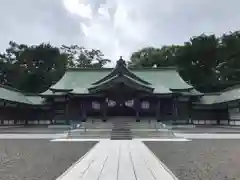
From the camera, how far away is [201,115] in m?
35.5

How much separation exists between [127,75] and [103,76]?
22.2 ft

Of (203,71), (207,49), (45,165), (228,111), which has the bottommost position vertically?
(45,165)

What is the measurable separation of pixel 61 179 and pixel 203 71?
4489 centimetres

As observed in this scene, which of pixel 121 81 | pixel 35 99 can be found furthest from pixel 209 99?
pixel 35 99

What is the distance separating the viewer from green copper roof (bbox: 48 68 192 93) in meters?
35.0

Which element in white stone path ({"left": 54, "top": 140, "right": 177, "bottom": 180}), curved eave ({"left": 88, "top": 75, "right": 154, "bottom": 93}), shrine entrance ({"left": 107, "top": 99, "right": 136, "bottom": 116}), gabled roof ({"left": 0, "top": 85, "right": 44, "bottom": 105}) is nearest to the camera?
white stone path ({"left": 54, "top": 140, "right": 177, "bottom": 180})

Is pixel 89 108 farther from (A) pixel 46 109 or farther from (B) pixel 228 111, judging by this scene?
→ (B) pixel 228 111

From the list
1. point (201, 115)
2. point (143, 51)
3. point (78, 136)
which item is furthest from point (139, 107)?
point (143, 51)

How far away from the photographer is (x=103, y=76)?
38.5 m

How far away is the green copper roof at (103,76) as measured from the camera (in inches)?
1377

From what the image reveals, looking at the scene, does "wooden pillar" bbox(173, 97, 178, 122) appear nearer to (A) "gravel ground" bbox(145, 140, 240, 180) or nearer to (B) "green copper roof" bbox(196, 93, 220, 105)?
(B) "green copper roof" bbox(196, 93, 220, 105)

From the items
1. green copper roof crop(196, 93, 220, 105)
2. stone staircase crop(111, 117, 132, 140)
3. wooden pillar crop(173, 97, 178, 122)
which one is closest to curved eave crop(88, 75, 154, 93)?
stone staircase crop(111, 117, 132, 140)

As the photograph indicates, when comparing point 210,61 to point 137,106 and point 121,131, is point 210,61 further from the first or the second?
point 121,131

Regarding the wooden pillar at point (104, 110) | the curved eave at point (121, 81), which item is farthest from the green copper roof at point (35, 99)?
the curved eave at point (121, 81)
